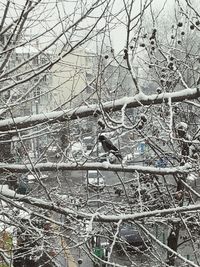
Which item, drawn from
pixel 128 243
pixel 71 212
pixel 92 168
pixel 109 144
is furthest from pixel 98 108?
pixel 128 243

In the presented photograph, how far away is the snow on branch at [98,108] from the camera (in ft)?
14.8

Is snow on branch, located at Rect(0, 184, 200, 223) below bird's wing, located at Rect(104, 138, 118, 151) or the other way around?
below

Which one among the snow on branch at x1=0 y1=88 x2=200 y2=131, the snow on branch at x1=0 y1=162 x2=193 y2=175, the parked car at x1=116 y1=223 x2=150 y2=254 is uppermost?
the snow on branch at x1=0 y1=88 x2=200 y2=131

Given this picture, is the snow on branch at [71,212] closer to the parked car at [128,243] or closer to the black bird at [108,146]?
the parked car at [128,243]

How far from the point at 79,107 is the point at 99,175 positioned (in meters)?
0.97

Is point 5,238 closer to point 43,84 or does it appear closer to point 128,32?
point 43,84

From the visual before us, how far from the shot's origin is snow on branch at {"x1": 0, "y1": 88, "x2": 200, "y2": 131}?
4520 millimetres

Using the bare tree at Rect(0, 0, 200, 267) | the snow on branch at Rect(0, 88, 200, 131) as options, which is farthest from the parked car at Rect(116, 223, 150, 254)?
the snow on branch at Rect(0, 88, 200, 131)

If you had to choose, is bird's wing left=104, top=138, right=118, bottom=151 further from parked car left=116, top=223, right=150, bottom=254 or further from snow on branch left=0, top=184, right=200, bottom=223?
parked car left=116, top=223, right=150, bottom=254

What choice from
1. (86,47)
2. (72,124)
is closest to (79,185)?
(72,124)

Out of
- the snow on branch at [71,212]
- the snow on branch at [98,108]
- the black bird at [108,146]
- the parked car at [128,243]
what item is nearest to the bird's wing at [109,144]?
the black bird at [108,146]

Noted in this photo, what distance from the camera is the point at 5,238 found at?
585 cm

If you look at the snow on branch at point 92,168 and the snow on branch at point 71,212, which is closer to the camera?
the snow on branch at point 71,212

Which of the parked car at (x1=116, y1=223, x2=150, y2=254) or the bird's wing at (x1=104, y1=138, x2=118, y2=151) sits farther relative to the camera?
the parked car at (x1=116, y1=223, x2=150, y2=254)
